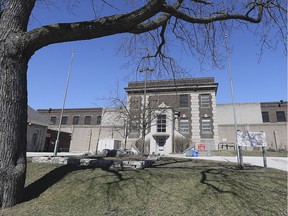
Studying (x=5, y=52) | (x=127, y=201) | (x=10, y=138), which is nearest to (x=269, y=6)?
(x=127, y=201)

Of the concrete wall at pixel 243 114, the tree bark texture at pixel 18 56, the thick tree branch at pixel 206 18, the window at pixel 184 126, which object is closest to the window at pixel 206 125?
the window at pixel 184 126

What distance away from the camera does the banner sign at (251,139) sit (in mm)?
11953

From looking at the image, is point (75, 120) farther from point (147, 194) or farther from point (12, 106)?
point (147, 194)

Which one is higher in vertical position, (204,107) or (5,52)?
(204,107)

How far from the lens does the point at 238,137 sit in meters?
12.3

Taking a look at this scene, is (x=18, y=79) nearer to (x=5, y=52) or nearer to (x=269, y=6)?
(x=5, y=52)

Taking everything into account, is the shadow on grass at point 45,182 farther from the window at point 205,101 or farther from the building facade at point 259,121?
the building facade at point 259,121

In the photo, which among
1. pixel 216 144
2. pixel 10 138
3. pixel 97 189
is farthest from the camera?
pixel 216 144

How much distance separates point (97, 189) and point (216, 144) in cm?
2870

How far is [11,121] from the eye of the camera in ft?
16.7

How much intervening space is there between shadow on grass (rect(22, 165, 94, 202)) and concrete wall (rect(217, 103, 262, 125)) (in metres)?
38.7

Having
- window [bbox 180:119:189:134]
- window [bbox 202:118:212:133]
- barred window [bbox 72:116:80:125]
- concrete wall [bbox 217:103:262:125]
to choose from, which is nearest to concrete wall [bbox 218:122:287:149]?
concrete wall [bbox 217:103:262:125]

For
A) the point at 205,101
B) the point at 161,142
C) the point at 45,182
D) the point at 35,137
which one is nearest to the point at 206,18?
the point at 45,182

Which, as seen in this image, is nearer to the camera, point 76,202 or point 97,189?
point 76,202
